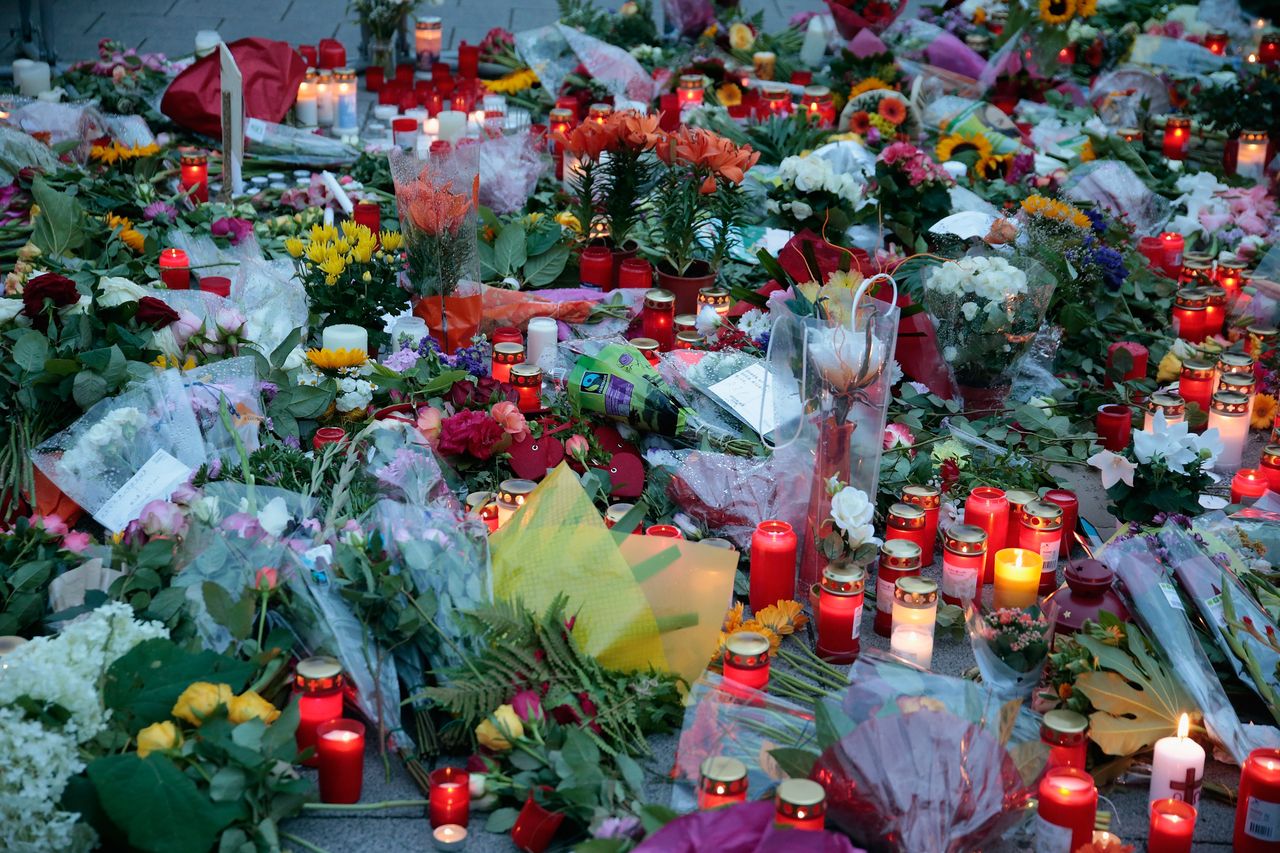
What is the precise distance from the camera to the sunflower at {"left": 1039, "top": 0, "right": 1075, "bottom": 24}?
246 inches

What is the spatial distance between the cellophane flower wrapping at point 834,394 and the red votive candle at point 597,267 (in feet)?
4.20

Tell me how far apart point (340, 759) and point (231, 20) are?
644cm

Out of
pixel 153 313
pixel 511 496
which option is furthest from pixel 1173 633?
pixel 153 313

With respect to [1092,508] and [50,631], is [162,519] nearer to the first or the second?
[50,631]

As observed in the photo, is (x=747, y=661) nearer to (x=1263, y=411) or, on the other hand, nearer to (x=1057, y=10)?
(x=1263, y=411)

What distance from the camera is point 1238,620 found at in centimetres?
244

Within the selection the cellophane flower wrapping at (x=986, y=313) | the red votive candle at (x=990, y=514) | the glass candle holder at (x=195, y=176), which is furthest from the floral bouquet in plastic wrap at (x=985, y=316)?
the glass candle holder at (x=195, y=176)

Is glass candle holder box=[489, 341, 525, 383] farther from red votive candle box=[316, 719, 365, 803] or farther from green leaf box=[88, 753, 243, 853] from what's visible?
green leaf box=[88, 753, 243, 853]

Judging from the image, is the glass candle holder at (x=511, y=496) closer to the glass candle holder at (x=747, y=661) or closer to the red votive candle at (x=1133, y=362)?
the glass candle holder at (x=747, y=661)

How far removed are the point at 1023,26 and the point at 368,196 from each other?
3317 millimetres

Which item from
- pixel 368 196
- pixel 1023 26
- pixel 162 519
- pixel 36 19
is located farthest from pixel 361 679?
pixel 36 19

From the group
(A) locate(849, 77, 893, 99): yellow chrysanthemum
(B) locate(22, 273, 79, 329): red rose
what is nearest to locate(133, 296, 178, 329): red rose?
(B) locate(22, 273, 79, 329): red rose

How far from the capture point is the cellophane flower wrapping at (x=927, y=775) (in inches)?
75.2

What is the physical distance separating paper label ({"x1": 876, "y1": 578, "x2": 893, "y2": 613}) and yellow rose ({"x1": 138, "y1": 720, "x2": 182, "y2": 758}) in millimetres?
1283
